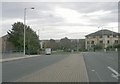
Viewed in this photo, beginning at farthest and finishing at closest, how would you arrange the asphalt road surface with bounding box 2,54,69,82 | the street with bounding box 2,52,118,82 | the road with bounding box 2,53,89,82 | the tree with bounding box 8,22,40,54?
1. the tree with bounding box 8,22,40,54
2. the asphalt road surface with bounding box 2,54,69,82
3. the street with bounding box 2,52,118,82
4. the road with bounding box 2,53,89,82

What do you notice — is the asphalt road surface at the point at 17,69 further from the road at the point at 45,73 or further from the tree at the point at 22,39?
the tree at the point at 22,39

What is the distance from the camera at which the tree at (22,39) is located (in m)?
89.7

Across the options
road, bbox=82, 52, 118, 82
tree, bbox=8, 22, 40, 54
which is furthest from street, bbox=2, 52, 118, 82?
tree, bbox=8, 22, 40, 54

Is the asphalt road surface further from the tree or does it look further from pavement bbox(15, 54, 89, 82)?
the tree

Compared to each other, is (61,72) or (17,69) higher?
(61,72)

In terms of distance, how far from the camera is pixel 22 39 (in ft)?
301

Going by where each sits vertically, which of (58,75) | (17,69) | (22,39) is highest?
(22,39)

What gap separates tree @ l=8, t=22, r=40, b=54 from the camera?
294 feet

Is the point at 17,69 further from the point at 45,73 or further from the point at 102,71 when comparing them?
the point at 102,71

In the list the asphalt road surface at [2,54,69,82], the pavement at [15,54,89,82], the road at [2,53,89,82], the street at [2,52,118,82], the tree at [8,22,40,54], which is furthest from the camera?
the tree at [8,22,40,54]

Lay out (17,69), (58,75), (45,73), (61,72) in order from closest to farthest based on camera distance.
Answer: (58,75), (45,73), (61,72), (17,69)

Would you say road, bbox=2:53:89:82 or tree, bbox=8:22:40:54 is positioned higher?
tree, bbox=8:22:40:54

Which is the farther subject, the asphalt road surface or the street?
the asphalt road surface

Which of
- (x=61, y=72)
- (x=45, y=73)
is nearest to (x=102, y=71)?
(x=61, y=72)
